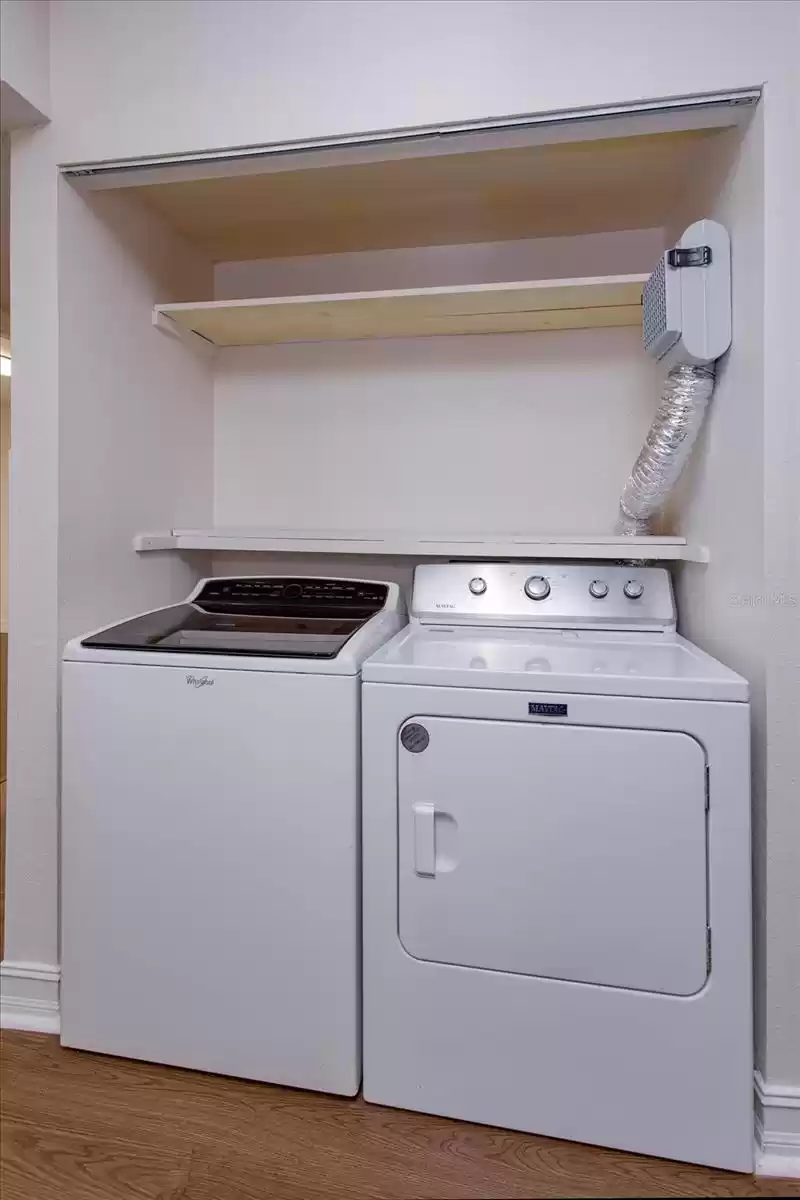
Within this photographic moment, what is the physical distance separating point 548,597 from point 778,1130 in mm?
1202

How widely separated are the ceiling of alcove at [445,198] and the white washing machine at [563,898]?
1237 mm

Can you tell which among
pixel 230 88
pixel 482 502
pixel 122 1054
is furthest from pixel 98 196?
pixel 122 1054

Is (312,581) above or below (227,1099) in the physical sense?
above

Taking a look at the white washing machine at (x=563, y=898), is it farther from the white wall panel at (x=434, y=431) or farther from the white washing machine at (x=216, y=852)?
the white wall panel at (x=434, y=431)

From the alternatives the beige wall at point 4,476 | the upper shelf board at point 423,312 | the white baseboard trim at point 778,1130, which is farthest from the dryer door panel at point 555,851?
the beige wall at point 4,476

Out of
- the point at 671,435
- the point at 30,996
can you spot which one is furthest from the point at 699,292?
the point at 30,996

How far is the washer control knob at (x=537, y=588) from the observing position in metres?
1.89

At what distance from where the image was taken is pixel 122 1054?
162cm

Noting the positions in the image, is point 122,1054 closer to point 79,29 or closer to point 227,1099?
point 227,1099

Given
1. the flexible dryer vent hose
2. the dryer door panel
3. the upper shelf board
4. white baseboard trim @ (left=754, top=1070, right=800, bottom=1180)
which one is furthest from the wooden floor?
the upper shelf board

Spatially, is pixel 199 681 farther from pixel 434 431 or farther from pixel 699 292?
pixel 699 292

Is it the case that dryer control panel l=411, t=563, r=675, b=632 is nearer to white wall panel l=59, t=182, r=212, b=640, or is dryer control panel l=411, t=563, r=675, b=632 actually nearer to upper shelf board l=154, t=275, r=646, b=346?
upper shelf board l=154, t=275, r=646, b=346

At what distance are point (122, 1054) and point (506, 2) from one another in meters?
2.44

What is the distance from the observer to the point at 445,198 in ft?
6.45
